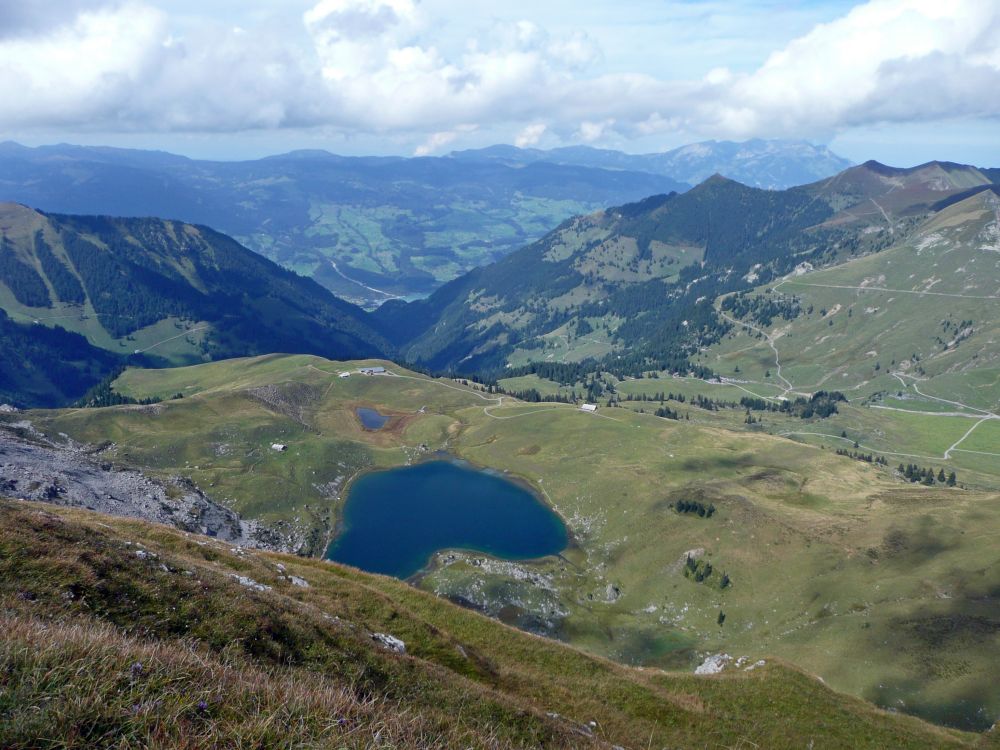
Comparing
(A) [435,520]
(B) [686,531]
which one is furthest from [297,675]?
(A) [435,520]

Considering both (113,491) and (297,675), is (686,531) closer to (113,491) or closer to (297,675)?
(113,491)

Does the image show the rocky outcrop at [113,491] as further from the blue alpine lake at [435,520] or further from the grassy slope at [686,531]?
the blue alpine lake at [435,520]

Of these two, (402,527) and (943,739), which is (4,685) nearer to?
(943,739)

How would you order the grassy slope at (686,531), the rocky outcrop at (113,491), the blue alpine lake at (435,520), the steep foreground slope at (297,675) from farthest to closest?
1. the blue alpine lake at (435,520)
2. the rocky outcrop at (113,491)
3. the grassy slope at (686,531)
4. the steep foreground slope at (297,675)

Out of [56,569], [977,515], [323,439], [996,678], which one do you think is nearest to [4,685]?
[56,569]

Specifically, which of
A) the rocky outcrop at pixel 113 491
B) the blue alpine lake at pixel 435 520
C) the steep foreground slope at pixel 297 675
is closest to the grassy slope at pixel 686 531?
the blue alpine lake at pixel 435 520

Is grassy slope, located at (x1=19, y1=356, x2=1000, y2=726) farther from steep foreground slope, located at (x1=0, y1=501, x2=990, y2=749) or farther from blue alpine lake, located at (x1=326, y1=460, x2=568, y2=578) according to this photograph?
steep foreground slope, located at (x1=0, y1=501, x2=990, y2=749)
